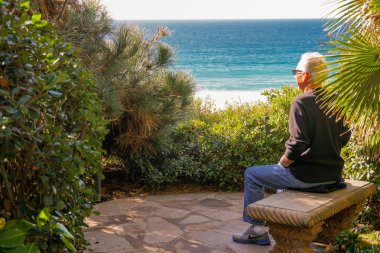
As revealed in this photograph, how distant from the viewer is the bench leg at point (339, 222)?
4.50 m

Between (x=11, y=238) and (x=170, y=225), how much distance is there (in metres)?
2.99

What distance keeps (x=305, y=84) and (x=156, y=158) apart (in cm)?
308

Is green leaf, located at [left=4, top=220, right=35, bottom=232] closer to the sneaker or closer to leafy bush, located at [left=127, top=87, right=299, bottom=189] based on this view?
the sneaker

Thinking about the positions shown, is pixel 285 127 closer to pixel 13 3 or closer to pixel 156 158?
pixel 156 158

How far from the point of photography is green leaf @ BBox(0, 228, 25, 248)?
222 cm

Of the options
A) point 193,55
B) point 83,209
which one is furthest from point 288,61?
point 83,209

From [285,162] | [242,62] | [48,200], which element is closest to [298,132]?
[285,162]

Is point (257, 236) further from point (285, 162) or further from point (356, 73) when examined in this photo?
point (356, 73)


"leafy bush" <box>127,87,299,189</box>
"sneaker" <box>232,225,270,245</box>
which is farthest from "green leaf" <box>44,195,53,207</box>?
"leafy bush" <box>127,87,299,189</box>

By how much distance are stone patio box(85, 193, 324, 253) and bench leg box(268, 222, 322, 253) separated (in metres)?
0.51

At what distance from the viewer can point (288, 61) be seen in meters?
53.5

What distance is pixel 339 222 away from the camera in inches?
179

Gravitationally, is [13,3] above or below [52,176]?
above

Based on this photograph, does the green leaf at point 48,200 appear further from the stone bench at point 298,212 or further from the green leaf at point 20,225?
the stone bench at point 298,212
